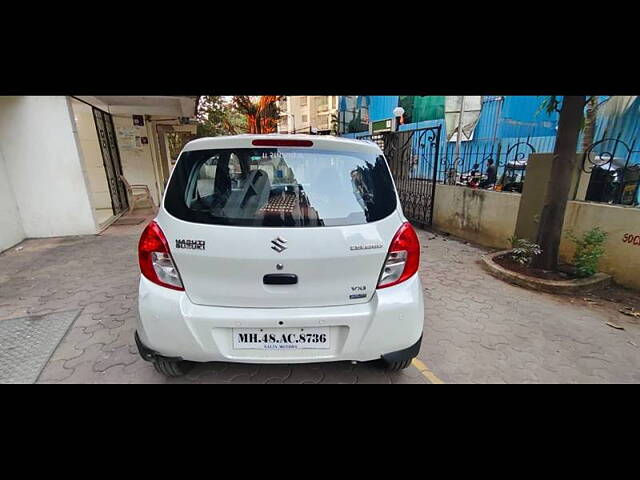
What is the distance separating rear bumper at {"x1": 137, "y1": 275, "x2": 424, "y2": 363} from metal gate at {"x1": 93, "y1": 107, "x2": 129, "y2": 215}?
25.4 feet

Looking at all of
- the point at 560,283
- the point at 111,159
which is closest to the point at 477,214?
the point at 560,283

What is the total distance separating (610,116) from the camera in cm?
661

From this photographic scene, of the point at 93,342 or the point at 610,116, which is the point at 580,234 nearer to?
the point at 610,116

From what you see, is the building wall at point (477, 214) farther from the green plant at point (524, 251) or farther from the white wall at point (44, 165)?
the white wall at point (44, 165)

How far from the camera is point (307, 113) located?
32.1 metres

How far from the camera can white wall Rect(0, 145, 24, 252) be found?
5.29 m

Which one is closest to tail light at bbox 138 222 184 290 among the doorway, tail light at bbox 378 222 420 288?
tail light at bbox 378 222 420 288

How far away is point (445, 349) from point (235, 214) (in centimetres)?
204

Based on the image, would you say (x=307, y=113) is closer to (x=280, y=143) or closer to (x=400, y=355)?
(x=280, y=143)

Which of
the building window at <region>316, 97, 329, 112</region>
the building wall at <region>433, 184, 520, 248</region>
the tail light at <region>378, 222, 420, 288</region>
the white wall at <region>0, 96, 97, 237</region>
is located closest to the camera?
the tail light at <region>378, 222, 420, 288</region>

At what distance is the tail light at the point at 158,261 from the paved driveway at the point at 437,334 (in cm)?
87

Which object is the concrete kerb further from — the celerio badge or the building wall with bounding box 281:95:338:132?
the building wall with bounding box 281:95:338:132

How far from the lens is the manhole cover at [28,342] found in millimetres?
2371
